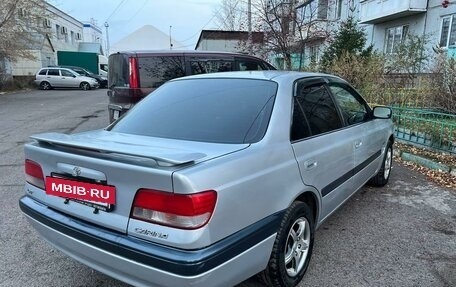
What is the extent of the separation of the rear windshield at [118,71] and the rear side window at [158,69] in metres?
0.26

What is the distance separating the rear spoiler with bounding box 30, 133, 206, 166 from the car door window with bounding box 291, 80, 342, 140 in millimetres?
973

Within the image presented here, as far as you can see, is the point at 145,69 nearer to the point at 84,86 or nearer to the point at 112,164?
the point at 112,164

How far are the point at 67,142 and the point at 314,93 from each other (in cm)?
208

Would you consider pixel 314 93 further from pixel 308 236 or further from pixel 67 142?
pixel 67 142

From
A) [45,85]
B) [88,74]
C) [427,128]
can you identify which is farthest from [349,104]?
[88,74]

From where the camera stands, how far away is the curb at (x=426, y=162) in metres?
5.59

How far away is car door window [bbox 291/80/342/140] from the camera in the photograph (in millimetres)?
2916

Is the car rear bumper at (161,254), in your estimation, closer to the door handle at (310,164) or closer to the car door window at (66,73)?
the door handle at (310,164)

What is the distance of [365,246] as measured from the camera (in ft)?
11.4

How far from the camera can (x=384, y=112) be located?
449 centimetres

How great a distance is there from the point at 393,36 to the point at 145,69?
15.7 m

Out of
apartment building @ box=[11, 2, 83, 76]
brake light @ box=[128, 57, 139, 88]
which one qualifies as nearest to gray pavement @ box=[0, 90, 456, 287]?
brake light @ box=[128, 57, 139, 88]

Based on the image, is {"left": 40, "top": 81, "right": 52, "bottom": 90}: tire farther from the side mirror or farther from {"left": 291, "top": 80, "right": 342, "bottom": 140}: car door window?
{"left": 291, "top": 80, "right": 342, "bottom": 140}: car door window

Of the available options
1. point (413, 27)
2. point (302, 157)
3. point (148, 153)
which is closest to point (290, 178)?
point (302, 157)
